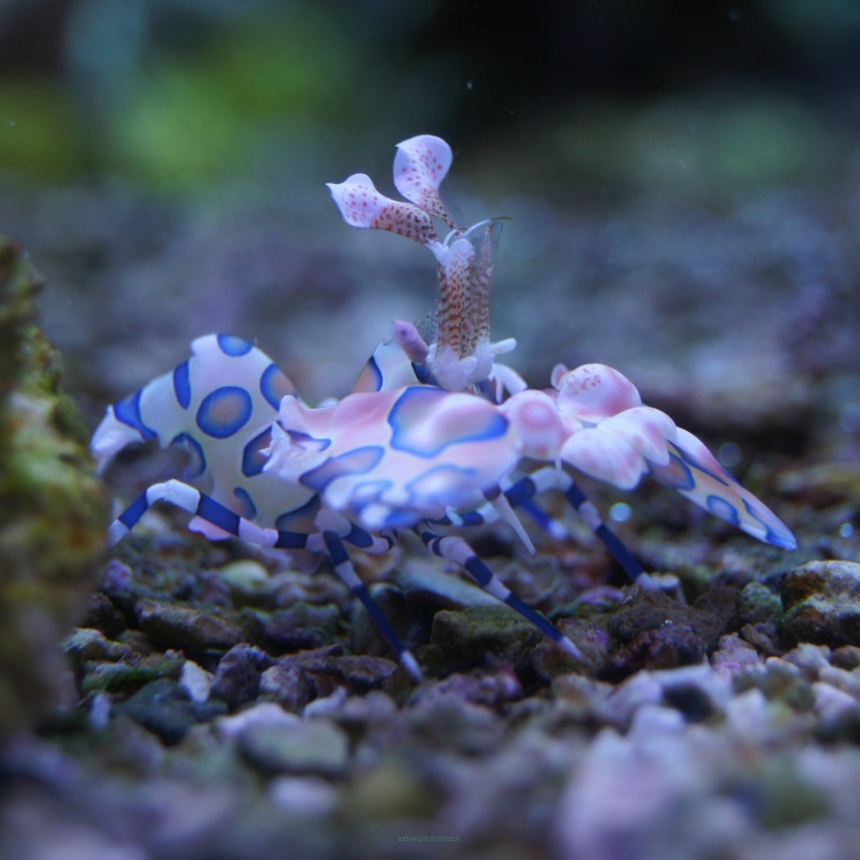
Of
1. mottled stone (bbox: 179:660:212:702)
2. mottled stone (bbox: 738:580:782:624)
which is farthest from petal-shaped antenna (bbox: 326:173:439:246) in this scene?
mottled stone (bbox: 738:580:782:624)

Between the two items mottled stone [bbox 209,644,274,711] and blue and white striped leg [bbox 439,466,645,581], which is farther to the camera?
blue and white striped leg [bbox 439,466,645,581]

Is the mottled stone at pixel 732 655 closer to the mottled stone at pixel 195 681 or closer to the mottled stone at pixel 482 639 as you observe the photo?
the mottled stone at pixel 482 639

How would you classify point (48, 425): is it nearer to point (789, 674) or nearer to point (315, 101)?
point (789, 674)

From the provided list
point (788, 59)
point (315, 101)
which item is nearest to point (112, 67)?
point (315, 101)

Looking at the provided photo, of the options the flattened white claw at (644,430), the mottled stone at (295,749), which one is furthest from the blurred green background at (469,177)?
the mottled stone at (295,749)

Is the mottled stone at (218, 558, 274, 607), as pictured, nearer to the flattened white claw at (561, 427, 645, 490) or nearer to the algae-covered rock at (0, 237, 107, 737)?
the algae-covered rock at (0, 237, 107, 737)

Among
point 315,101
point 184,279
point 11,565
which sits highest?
point 315,101
